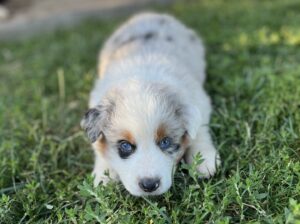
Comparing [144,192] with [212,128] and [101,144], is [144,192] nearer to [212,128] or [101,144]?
[101,144]

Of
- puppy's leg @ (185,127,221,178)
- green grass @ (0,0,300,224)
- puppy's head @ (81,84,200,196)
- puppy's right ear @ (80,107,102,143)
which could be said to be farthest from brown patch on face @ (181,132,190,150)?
puppy's right ear @ (80,107,102,143)

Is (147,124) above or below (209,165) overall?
above

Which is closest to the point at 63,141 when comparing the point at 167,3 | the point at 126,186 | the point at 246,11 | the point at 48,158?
the point at 48,158

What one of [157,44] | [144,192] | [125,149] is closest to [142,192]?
[144,192]

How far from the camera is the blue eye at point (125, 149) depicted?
4.00 m

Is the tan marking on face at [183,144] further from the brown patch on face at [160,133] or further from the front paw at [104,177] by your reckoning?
the front paw at [104,177]

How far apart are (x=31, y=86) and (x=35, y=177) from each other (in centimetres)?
232

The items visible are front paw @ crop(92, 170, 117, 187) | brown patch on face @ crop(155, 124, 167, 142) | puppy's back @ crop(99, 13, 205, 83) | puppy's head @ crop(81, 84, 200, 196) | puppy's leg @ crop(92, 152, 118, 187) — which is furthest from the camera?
puppy's back @ crop(99, 13, 205, 83)

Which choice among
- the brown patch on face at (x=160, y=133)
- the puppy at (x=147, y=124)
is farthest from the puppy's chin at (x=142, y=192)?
the brown patch on face at (x=160, y=133)

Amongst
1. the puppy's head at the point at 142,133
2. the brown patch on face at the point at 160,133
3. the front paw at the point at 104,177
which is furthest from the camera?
the front paw at the point at 104,177

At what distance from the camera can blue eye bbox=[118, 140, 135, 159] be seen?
157 inches

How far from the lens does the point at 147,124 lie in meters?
3.92

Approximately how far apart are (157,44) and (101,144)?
5.59 ft

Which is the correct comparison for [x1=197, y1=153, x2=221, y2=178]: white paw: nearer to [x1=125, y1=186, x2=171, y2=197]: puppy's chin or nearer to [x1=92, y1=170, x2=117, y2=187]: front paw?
[x1=125, y1=186, x2=171, y2=197]: puppy's chin
